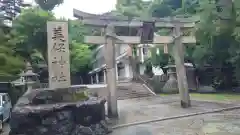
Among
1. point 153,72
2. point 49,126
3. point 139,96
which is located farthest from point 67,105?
point 153,72

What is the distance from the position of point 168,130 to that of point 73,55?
2606 centimetres

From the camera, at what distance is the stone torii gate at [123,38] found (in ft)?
37.6

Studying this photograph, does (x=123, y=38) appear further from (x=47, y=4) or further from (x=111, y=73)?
(x=47, y=4)

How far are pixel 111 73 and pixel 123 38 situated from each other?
217 cm

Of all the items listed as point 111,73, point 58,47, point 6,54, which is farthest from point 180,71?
point 6,54

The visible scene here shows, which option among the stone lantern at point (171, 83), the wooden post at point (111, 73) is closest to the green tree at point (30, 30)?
the stone lantern at point (171, 83)

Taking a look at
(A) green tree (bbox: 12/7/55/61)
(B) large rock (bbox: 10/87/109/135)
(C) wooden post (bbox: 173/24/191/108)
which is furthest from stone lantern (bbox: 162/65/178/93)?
(B) large rock (bbox: 10/87/109/135)

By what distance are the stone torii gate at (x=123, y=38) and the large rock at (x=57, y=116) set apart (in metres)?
2.41

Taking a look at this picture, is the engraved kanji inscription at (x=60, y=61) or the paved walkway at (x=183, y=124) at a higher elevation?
the engraved kanji inscription at (x=60, y=61)

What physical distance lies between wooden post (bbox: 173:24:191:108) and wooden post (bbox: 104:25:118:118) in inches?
162

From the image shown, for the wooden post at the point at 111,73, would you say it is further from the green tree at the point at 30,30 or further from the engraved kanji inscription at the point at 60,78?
the green tree at the point at 30,30

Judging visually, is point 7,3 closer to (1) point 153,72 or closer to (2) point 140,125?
(1) point 153,72

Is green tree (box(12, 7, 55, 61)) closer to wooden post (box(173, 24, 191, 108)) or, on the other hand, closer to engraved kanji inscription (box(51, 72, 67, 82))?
wooden post (box(173, 24, 191, 108))

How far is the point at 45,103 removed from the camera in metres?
9.16
